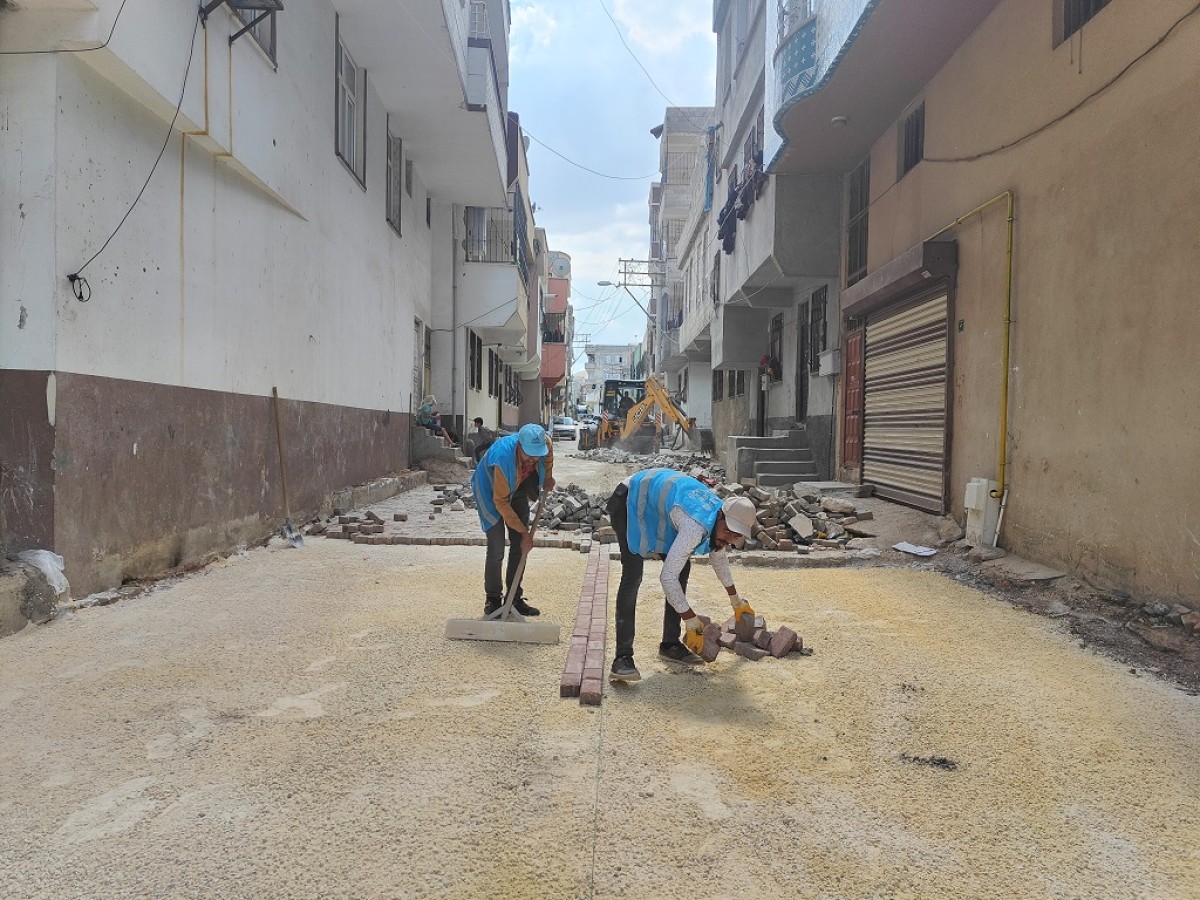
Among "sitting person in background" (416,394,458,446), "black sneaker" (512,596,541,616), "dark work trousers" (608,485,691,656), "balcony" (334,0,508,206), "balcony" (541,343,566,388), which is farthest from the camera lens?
"balcony" (541,343,566,388)

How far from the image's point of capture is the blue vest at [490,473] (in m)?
4.70

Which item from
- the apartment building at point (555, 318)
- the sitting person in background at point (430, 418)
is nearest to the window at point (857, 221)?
the sitting person in background at point (430, 418)

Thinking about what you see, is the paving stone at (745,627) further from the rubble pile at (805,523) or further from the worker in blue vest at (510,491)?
the rubble pile at (805,523)

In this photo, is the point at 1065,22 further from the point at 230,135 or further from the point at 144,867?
the point at 144,867

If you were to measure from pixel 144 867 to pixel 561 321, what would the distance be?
4357cm

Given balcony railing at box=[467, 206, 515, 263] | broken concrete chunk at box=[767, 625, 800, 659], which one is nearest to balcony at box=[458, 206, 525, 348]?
balcony railing at box=[467, 206, 515, 263]

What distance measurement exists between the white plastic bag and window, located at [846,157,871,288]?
9997 mm

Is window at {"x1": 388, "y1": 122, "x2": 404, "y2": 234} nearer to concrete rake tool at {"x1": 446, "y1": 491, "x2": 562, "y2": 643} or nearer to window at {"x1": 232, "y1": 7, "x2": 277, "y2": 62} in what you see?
window at {"x1": 232, "y1": 7, "x2": 277, "y2": 62}

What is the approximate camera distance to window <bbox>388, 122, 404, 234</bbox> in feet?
41.8

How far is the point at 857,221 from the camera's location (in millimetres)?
11117

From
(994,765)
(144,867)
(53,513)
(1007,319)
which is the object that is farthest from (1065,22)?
(53,513)

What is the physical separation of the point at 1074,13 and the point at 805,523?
16.7 ft

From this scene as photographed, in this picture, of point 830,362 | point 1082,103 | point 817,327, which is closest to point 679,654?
point 1082,103

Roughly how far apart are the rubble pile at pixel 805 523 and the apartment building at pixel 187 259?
530 cm
